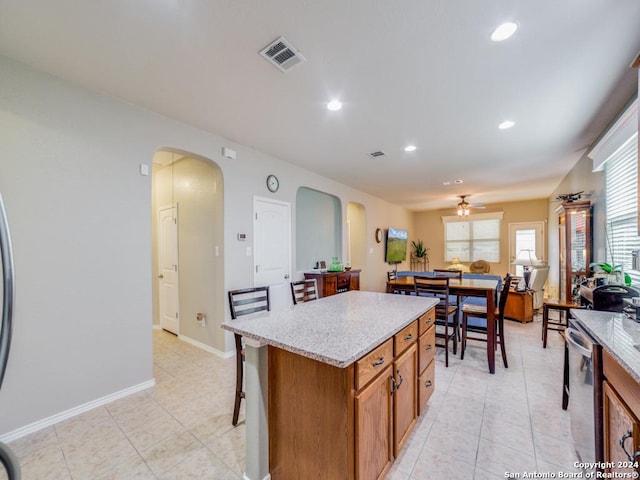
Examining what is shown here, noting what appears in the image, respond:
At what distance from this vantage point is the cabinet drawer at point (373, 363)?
1.25 metres

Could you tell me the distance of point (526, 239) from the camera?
306 inches

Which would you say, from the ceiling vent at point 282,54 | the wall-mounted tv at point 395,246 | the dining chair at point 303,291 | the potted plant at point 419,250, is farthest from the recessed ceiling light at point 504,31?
the potted plant at point 419,250

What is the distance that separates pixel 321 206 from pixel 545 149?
3.53 metres

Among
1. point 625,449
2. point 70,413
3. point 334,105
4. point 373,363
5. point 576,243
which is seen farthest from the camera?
point 576,243

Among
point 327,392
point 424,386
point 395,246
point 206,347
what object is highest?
point 395,246

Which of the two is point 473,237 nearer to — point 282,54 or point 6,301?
point 282,54

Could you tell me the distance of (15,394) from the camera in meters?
1.96

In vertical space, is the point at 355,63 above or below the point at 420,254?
above

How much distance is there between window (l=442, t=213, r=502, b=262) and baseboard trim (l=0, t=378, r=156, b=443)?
862cm

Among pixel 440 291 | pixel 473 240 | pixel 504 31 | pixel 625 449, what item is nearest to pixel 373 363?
pixel 625 449

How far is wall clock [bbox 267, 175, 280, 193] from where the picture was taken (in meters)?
3.93

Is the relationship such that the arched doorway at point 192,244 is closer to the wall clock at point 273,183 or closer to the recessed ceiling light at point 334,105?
the wall clock at point 273,183

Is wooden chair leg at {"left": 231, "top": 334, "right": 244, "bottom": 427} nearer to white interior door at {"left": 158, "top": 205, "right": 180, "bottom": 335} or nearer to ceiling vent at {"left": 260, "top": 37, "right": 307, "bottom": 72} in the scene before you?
ceiling vent at {"left": 260, "top": 37, "right": 307, "bottom": 72}

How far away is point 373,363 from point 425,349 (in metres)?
0.89
